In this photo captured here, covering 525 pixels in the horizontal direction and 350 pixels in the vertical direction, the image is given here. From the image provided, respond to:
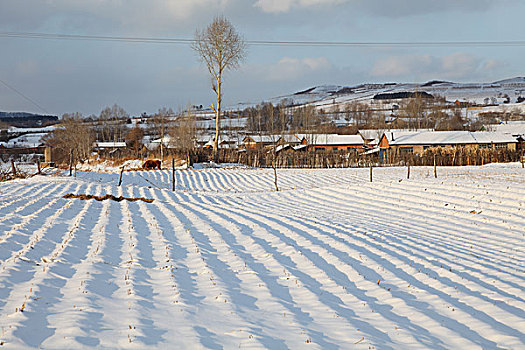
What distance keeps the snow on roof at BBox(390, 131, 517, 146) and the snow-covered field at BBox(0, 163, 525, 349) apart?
103 ft

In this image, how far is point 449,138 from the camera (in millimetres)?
41250

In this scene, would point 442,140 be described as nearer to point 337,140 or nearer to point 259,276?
point 337,140

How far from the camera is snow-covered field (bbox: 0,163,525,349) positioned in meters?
3.77

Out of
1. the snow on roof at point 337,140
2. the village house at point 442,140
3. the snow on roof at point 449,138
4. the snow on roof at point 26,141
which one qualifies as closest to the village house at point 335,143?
the snow on roof at point 337,140

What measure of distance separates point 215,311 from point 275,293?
920 millimetres

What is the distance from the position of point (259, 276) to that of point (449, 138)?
133 feet

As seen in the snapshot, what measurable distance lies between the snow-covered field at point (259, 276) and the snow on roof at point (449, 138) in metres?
31.4

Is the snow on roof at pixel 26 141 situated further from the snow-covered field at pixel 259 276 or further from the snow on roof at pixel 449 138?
the snow-covered field at pixel 259 276

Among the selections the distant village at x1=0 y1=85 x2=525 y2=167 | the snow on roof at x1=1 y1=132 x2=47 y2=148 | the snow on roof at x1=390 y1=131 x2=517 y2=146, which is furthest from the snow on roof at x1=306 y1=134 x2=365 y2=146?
the snow on roof at x1=1 y1=132 x2=47 y2=148

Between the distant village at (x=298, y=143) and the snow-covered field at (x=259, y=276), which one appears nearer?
the snow-covered field at (x=259, y=276)

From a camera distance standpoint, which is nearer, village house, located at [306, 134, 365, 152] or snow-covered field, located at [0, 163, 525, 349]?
snow-covered field, located at [0, 163, 525, 349]

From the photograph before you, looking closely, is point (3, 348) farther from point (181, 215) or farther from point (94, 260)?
point (181, 215)

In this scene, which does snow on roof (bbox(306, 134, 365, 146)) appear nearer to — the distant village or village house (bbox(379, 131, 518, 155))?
the distant village

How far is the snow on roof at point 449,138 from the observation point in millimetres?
40438
